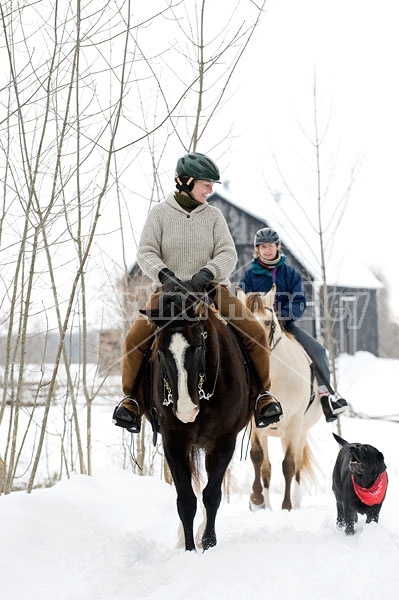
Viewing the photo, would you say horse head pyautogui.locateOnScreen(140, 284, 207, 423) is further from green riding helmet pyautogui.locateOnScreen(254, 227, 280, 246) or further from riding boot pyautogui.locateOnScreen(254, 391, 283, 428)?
green riding helmet pyautogui.locateOnScreen(254, 227, 280, 246)

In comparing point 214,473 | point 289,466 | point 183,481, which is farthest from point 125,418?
point 289,466

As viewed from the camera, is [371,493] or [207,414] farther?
[371,493]

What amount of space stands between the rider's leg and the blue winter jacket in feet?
6.50

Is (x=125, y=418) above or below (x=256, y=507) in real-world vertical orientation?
above

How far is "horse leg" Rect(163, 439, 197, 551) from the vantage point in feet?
12.3

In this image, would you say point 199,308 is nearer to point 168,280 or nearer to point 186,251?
point 168,280

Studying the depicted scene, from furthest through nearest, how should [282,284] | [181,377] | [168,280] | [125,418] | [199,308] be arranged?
[282,284], [125,418], [168,280], [199,308], [181,377]

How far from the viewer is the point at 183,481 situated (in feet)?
12.4

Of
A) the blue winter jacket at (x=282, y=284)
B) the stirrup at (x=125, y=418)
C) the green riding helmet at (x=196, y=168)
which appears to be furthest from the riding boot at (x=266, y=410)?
the blue winter jacket at (x=282, y=284)

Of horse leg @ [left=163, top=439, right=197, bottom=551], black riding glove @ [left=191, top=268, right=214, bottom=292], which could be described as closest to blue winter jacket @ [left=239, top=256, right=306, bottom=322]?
black riding glove @ [left=191, top=268, right=214, bottom=292]

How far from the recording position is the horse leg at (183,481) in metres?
3.74

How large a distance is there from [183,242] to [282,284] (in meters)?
2.44

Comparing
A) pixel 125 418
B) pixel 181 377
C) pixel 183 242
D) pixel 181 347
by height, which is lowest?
pixel 125 418

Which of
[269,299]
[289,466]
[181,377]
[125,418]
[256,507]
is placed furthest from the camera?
[289,466]
